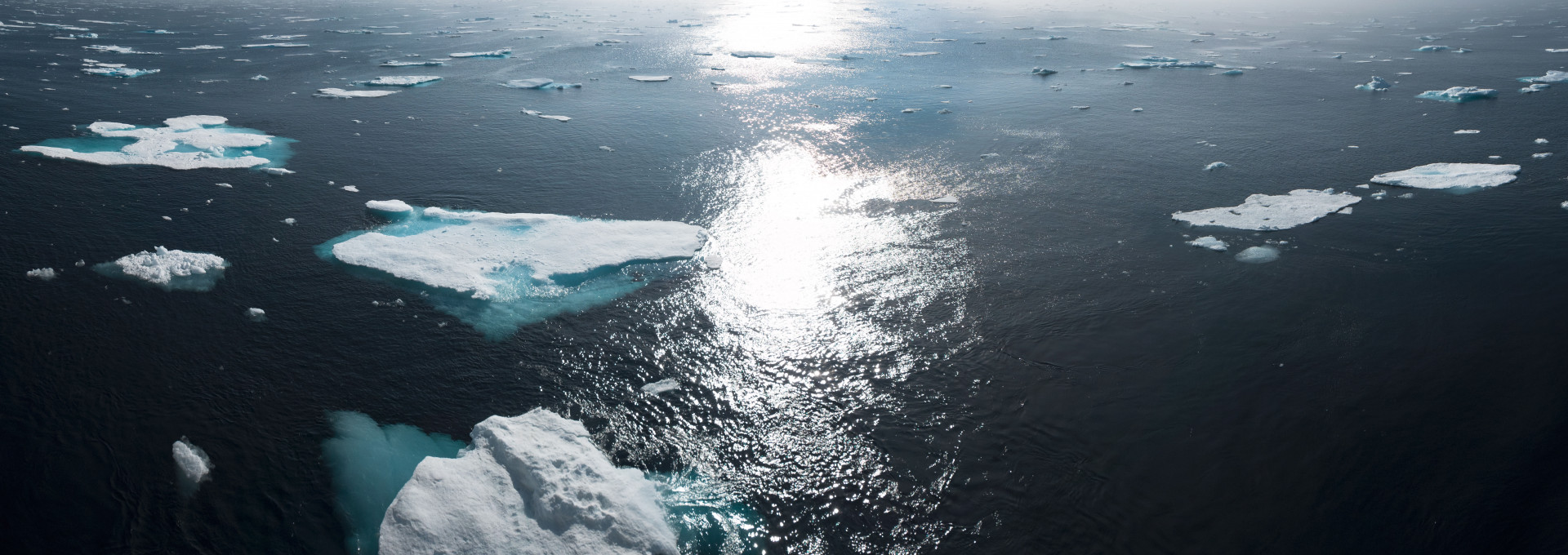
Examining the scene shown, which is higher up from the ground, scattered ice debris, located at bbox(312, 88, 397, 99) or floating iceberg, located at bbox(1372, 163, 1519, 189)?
scattered ice debris, located at bbox(312, 88, 397, 99)

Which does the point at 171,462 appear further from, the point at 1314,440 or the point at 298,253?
the point at 1314,440

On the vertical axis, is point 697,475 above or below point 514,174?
below

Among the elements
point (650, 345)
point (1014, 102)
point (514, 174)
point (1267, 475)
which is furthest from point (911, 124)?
point (1267, 475)

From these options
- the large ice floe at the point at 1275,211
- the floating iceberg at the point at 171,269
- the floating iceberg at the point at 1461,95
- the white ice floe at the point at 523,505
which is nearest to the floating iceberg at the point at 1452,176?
the large ice floe at the point at 1275,211

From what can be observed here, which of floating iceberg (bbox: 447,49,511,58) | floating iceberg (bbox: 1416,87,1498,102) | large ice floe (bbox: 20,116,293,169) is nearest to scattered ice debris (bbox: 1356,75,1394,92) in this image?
floating iceberg (bbox: 1416,87,1498,102)

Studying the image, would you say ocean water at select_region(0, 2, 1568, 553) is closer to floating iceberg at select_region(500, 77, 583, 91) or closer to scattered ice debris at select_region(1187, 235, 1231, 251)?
scattered ice debris at select_region(1187, 235, 1231, 251)
